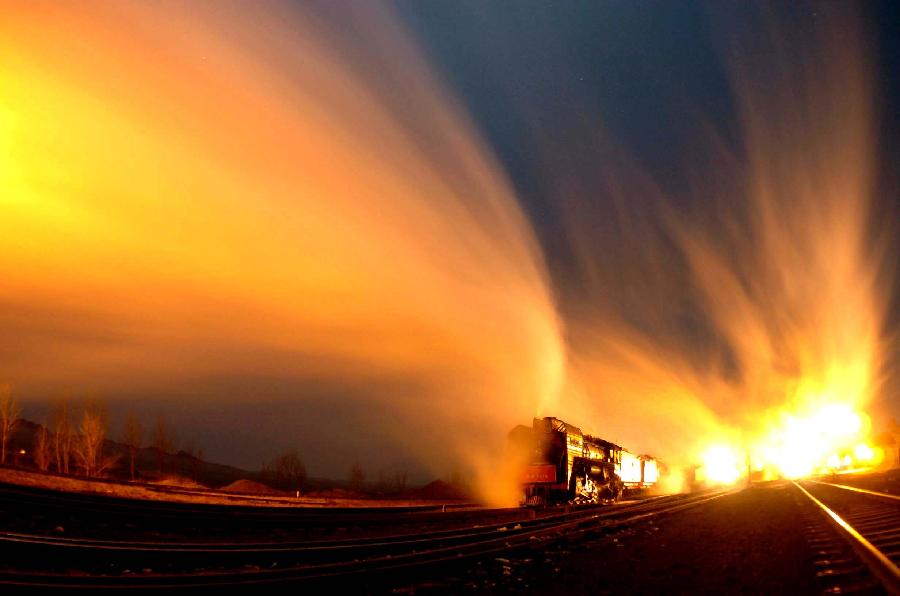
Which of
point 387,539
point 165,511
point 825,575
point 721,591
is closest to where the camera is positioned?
point 721,591

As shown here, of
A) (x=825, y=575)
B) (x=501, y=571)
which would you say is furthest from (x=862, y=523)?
(x=501, y=571)

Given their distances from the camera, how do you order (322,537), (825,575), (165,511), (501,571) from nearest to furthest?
(825,575) < (501,571) < (322,537) < (165,511)

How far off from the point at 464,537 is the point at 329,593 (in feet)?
32.7

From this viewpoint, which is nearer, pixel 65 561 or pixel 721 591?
pixel 721 591

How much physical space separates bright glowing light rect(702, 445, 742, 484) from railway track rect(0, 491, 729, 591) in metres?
101

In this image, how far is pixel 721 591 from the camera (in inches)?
472

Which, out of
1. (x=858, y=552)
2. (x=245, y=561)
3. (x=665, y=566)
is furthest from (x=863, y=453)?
(x=245, y=561)

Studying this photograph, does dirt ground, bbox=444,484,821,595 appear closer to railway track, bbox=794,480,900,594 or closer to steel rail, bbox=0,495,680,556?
railway track, bbox=794,480,900,594

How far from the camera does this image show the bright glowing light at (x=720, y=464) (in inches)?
4350

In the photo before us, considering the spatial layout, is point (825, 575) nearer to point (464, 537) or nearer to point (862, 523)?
point (464, 537)

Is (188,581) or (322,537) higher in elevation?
(188,581)

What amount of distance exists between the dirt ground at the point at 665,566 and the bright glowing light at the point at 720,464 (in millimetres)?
95036

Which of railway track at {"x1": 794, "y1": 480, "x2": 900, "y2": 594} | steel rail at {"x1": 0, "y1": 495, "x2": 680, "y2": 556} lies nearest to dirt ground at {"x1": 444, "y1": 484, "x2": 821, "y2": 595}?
railway track at {"x1": 794, "y1": 480, "x2": 900, "y2": 594}

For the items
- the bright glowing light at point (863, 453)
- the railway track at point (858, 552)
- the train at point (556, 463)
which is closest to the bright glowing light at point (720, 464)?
the bright glowing light at point (863, 453)
